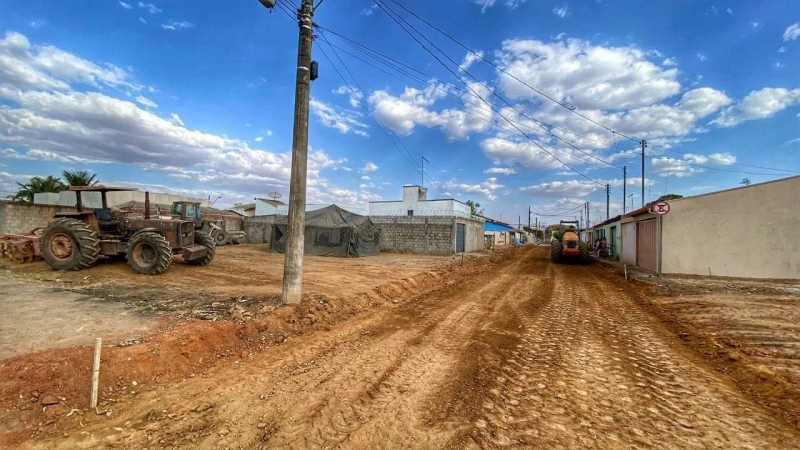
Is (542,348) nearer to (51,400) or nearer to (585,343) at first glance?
(585,343)

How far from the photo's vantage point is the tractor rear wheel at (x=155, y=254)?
888 centimetres

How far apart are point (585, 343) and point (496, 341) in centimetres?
129

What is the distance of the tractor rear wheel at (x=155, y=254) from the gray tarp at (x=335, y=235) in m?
9.53

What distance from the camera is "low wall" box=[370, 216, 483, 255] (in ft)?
73.8

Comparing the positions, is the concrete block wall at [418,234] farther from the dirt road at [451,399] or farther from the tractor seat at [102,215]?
the dirt road at [451,399]

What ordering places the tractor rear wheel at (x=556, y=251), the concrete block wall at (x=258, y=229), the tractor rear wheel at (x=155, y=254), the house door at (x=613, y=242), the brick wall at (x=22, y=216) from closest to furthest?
the tractor rear wheel at (x=155, y=254), the tractor rear wheel at (x=556, y=251), the brick wall at (x=22, y=216), the house door at (x=613, y=242), the concrete block wall at (x=258, y=229)

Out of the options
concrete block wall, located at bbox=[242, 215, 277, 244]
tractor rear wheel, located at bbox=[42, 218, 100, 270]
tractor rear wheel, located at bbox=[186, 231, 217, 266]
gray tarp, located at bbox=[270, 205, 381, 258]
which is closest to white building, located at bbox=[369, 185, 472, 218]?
gray tarp, located at bbox=[270, 205, 381, 258]

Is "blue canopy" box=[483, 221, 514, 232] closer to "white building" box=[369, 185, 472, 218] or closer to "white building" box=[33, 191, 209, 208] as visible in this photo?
"white building" box=[369, 185, 472, 218]

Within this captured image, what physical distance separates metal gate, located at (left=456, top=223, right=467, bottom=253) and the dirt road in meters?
18.8

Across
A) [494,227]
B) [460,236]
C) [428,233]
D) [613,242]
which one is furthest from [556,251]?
[494,227]

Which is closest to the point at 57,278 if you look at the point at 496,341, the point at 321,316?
the point at 321,316

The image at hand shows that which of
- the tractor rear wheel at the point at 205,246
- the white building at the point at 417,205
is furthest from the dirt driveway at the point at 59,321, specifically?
the white building at the point at 417,205

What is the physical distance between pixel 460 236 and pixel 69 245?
20.8 m

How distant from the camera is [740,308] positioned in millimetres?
7062
